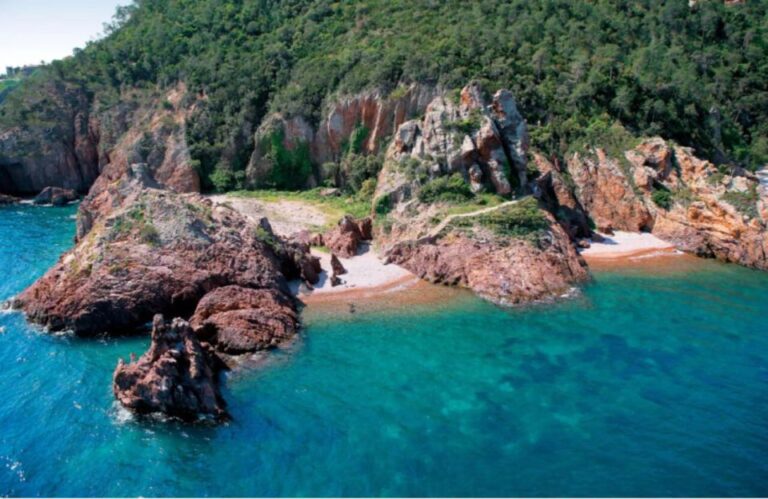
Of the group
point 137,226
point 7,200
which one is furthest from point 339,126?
point 7,200

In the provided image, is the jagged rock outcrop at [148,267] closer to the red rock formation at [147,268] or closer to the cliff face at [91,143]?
the red rock formation at [147,268]

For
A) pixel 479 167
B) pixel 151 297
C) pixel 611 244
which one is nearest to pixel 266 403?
pixel 151 297

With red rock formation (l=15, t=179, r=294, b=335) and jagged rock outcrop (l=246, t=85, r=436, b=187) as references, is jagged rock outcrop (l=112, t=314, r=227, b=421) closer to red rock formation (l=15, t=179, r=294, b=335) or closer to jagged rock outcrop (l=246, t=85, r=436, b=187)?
red rock formation (l=15, t=179, r=294, b=335)

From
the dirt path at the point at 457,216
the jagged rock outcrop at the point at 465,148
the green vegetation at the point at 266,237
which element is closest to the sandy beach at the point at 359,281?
the green vegetation at the point at 266,237

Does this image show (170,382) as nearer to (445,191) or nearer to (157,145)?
(445,191)

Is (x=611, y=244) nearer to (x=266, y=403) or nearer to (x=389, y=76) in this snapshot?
(x=389, y=76)
